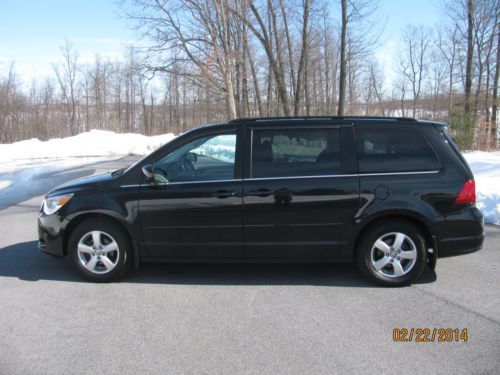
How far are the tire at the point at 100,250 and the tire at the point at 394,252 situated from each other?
264 centimetres

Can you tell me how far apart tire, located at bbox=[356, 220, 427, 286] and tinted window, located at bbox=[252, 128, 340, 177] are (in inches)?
32.5

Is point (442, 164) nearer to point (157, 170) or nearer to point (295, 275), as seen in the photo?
point (295, 275)

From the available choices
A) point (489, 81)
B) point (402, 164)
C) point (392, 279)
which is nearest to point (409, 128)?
point (402, 164)

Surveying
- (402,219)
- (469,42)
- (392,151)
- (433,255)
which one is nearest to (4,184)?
(392,151)

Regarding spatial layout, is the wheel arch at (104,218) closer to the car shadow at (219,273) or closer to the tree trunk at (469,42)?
the car shadow at (219,273)

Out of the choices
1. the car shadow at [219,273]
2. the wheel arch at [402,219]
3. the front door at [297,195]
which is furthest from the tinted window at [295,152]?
the car shadow at [219,273]

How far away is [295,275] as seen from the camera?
5.02 metres

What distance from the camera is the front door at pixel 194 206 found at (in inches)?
181

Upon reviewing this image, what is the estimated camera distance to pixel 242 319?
3.86m

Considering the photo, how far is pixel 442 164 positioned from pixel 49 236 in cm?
445

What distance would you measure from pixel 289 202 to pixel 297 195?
11cm

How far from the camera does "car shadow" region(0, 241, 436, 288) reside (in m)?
4.82
